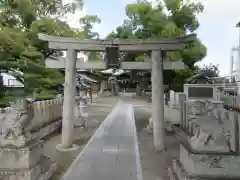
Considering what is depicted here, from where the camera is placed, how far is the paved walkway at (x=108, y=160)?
5703 mm

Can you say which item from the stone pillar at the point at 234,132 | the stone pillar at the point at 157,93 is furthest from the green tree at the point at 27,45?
the stone pillar at the point at 234,132

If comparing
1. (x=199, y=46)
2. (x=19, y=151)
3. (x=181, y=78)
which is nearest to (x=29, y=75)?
(x=19, y=151)

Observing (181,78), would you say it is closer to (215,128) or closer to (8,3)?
(8,3)

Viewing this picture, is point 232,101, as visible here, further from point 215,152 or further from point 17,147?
point 17,147

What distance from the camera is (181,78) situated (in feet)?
76.6

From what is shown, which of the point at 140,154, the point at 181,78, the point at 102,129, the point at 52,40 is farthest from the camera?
the point at 181,78

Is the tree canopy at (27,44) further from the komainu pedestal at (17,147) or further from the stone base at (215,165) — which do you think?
the stone base at (215,165)

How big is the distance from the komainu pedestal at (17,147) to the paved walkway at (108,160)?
0.97m

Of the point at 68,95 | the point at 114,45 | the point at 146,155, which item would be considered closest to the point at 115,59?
the point at 114,45

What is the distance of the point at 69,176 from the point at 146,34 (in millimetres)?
24750

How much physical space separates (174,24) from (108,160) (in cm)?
2007

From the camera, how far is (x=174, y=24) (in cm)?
2425

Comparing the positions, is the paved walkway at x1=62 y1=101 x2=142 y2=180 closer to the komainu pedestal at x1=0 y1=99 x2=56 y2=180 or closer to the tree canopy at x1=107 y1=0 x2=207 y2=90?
the komainu pedestal at x1=0 y1=99 x2=56 y2=180

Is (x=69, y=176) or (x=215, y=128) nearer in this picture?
(x=215, y=128)
